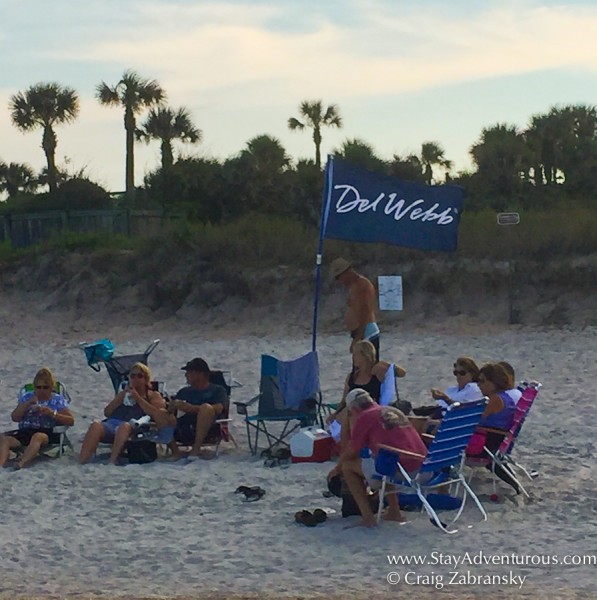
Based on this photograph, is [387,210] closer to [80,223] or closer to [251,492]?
[251,492]

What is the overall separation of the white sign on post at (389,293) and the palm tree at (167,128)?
15.8 metres

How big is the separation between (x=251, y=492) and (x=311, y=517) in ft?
3.00

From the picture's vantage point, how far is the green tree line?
3020 cm

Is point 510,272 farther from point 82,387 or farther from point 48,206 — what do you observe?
point 48,206

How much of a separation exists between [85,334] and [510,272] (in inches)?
320

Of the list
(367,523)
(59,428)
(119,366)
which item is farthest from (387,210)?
(367,523)

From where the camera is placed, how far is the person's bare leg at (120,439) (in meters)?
8.87

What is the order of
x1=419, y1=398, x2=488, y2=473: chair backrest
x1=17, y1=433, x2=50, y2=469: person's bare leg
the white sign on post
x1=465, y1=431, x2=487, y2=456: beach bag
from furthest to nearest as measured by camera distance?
the white sign on post < x1=17, y1=433, x2=50, y2=469: person's bare leg < x1=465, y1=431, x2=487, y2=456: beach bag < x1=419, y1=398, x2=488, y2=473: chair backrest

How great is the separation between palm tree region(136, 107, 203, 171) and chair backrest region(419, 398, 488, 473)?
28.4 metres

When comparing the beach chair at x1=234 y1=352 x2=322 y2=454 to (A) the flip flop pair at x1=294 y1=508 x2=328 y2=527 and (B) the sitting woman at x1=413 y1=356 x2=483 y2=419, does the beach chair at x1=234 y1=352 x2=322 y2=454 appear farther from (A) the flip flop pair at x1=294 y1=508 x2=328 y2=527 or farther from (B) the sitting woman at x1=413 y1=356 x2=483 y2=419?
(A) the flip flop pair at x1=294 y1=508 x2=328 y2=527

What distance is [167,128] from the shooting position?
3469 cm

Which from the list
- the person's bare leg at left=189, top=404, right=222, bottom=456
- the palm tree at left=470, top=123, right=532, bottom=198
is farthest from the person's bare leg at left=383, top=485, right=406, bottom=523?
the palm tree at left=470, top=123, right=532, bottom=198

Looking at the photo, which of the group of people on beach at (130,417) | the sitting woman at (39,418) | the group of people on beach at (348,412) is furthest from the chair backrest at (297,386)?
the sitting woman at (39,418)

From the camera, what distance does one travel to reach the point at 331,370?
48.9 ft
